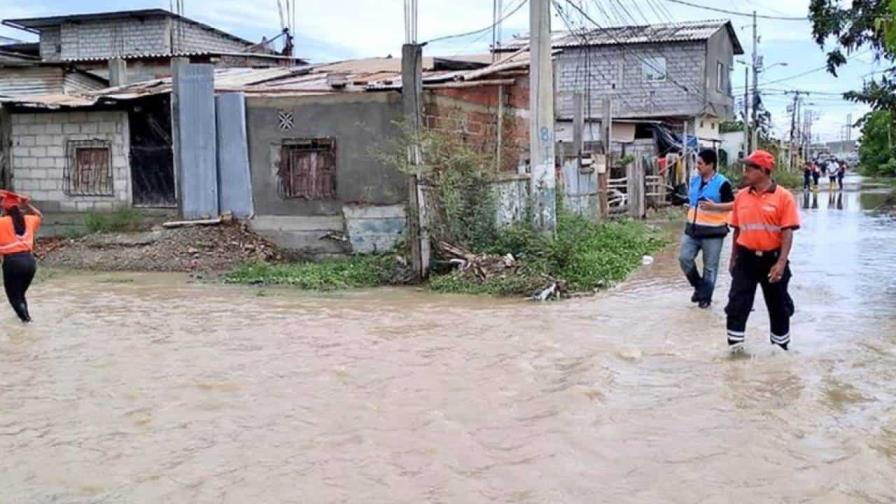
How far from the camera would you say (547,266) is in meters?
11.1

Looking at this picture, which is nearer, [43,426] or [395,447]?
[395,447]

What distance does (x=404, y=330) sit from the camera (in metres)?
8.80

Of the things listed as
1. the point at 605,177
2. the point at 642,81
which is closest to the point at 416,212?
the point at 605,177

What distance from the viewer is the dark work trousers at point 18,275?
911cm

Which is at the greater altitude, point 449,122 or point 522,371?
point 449,122

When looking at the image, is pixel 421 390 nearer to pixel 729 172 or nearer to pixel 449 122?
pixel 449 122

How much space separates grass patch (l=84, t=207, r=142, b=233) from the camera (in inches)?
607

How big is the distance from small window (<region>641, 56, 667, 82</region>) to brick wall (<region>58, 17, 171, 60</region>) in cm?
1901

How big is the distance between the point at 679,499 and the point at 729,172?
32906 mm

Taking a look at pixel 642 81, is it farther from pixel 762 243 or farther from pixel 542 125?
pixel 762 243

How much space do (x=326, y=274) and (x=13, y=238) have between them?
4247 mm

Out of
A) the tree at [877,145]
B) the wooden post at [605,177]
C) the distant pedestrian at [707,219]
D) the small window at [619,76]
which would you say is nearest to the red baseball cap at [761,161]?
the distant pedestrian at [707,219]

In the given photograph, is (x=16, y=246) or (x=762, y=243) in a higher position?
(x=762, y=243)

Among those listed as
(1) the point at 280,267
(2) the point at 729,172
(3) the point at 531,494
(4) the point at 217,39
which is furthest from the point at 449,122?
(2) the point at 729,172
